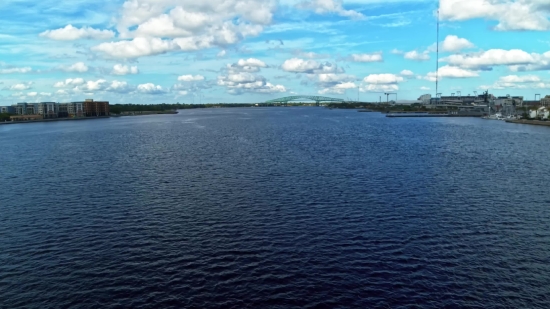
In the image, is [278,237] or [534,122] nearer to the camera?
[278,237]

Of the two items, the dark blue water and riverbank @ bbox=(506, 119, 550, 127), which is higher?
riverbank @ bbox=(506, 119, 550, 127)

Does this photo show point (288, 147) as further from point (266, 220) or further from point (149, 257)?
point (149, 257)

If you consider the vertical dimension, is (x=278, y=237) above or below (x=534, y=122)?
below

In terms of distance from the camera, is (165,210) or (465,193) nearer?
(165,210)

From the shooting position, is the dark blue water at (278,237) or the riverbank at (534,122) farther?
the riverbank at (534,122)

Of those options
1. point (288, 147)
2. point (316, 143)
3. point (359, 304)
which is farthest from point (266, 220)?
point (316, 143)

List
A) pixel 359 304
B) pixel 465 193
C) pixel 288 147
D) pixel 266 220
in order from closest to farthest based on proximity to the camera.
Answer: pixel 359 304, pixel 266 220, pixel 465 193, pixel 288 147

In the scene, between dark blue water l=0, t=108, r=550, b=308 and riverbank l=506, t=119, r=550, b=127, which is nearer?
dark blue water l=0, t=108, r=550, b=308

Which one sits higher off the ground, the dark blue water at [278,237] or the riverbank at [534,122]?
the riverbank at [534,122]
